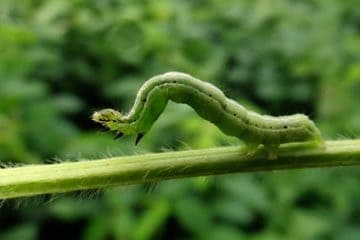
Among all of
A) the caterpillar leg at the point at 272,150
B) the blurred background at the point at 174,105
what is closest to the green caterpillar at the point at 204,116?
the caterpillar leg at the point at 272,150

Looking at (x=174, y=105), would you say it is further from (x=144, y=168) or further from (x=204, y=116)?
(x=144, y=168)

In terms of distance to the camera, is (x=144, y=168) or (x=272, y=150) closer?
(x=144, y=168)

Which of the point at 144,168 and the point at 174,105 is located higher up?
the point at 144,168

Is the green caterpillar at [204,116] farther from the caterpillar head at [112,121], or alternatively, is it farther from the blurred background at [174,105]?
the blurred background at [174,105]

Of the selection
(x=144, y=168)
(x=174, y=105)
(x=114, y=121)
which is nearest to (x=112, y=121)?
(x=114, y=121)

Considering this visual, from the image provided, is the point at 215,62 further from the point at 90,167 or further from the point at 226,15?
the point at 90,167

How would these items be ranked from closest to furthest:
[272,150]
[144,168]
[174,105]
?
[144,168] → [272,150] → [174,105]
